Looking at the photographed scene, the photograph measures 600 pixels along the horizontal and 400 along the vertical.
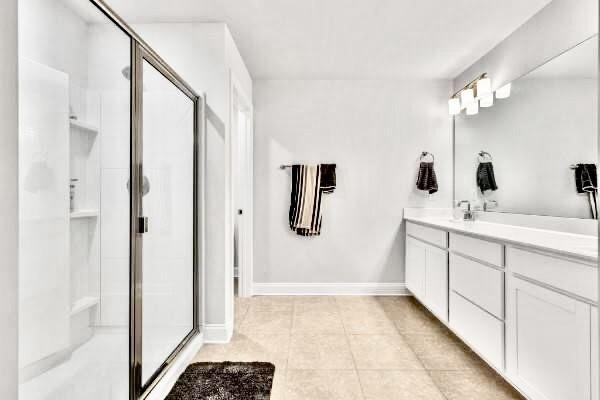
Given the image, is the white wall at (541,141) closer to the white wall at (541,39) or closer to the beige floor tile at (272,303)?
the white wall at (541,39)

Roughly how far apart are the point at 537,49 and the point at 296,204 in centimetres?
248

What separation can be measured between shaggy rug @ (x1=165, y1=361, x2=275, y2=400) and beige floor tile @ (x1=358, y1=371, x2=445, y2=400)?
566 millimetres

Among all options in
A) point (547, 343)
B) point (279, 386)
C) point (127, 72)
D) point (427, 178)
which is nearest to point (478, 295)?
point (547, 343)

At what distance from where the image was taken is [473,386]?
2.18m

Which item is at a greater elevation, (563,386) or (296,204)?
(296,204)

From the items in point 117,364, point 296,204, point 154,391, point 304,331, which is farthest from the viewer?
point 296,204

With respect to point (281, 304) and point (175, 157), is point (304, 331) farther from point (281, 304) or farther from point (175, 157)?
point (175, 157)

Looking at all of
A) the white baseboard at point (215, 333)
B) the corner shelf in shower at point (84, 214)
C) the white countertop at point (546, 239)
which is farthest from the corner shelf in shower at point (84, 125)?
the white countertop at point (546, 239)

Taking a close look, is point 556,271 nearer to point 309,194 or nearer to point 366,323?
point 366,323

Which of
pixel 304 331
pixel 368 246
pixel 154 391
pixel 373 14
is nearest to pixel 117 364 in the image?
pixel 154 391

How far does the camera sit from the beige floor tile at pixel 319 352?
8.09 feet

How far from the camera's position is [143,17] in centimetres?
277

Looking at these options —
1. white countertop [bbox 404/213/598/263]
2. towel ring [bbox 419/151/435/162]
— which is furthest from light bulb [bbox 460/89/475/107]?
white countertop [bbox 404/213/598/263]

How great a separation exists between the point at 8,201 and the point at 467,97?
12.2ft
